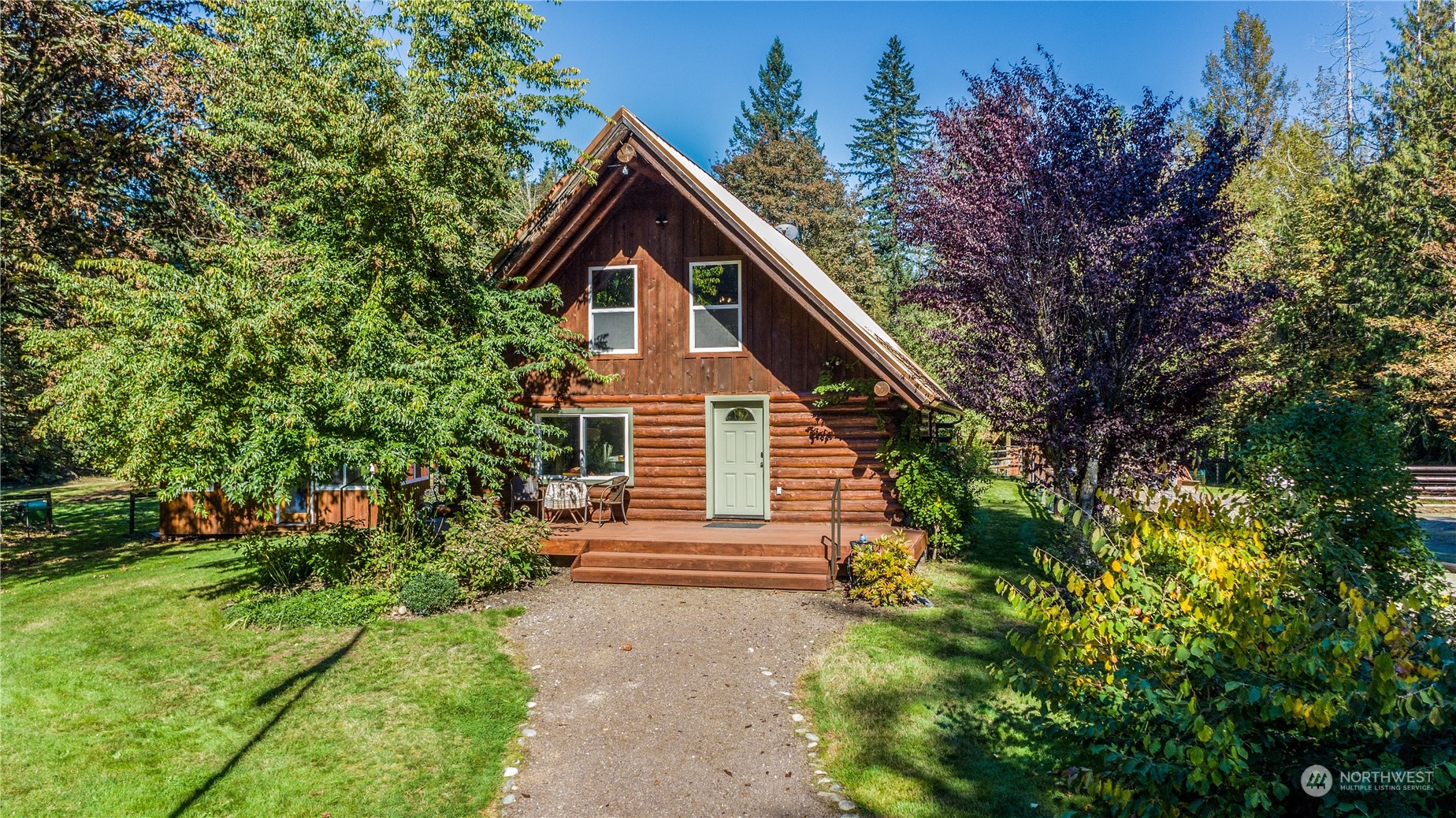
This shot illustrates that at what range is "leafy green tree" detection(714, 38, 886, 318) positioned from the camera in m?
39.6

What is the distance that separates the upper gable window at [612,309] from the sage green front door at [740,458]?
7.43 ft

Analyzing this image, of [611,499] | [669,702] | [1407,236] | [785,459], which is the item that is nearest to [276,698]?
[669,702]

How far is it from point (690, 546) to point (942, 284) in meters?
6.00

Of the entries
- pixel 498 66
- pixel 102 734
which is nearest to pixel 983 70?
pixel 498 66

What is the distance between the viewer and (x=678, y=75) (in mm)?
20969

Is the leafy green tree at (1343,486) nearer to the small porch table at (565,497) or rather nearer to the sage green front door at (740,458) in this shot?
the sage green front door at (740,458)

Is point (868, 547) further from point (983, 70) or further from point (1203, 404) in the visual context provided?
point (983, 70)

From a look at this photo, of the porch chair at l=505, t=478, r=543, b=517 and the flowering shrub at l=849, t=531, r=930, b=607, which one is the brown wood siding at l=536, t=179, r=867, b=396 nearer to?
the porch chair at l=505, t=478, r=543, b=517

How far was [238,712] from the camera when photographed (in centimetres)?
698

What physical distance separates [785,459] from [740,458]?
89 centimetres

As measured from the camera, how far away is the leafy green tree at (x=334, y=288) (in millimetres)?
9055

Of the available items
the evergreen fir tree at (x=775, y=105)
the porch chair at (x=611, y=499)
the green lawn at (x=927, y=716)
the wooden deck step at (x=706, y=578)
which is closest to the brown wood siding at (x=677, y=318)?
the porch chair at (x=611, y=499)

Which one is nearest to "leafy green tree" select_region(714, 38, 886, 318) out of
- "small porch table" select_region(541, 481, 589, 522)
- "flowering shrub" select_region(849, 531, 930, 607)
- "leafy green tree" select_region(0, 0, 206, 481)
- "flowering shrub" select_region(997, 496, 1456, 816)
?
"small porch table" select_region(541, 481, 589, 522)

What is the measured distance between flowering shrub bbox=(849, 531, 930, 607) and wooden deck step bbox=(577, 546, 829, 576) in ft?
2.65
